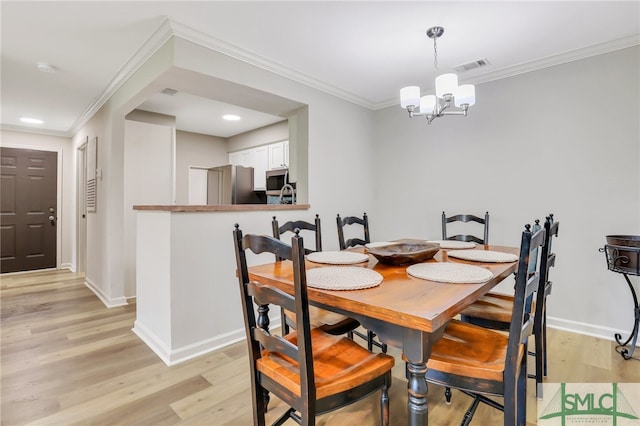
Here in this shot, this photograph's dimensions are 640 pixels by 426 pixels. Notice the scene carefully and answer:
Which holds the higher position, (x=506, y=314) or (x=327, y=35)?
(x=327, y=35)

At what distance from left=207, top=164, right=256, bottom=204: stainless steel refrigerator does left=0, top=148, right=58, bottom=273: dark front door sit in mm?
2802

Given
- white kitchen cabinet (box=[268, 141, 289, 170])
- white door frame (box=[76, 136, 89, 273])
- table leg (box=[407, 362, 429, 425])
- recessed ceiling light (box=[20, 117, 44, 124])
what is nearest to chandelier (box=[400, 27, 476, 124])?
table leg (box=[407, 362, 429, 425])

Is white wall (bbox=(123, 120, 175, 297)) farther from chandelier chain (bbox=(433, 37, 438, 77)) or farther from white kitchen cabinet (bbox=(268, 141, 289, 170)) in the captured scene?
chandelier chain (bbox=(433, 37, 438, 77))

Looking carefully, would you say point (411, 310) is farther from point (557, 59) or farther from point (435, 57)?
point (557, 59)

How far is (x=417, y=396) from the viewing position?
3.45ft

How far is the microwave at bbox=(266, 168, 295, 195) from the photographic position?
4.48m

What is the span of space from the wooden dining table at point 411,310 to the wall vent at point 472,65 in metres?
2.31

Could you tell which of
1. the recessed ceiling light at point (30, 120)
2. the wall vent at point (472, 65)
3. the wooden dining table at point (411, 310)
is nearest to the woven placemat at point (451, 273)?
the wooden dining table at point (411, 310)

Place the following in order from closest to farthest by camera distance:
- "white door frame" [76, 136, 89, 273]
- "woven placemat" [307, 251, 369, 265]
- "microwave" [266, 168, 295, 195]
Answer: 1. "woven placemat" [307, 251, 369, 265]
2. "microwave" [266, 168, 295, 195]
3. "white door frame" [76, 136, 89, 273]

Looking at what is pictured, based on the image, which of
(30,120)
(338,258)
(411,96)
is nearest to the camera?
(338,258)

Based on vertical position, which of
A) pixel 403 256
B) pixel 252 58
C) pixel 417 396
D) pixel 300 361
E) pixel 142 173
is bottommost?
pixel 417 396

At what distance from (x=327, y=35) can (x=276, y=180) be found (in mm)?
2503

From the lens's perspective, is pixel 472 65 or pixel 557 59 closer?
pixel 557 59

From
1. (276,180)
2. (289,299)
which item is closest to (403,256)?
(289,299)
